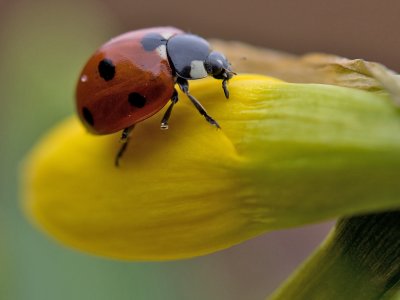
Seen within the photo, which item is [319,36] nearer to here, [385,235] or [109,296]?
[109,296]

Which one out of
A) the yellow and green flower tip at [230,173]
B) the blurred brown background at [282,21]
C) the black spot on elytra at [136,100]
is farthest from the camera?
the blurred brown background at [282,21]

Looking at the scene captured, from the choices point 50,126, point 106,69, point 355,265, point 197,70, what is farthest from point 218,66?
point 50,126

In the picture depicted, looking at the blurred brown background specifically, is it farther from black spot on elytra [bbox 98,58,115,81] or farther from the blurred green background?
black spot on elytra [bbox 98,58,115,81]

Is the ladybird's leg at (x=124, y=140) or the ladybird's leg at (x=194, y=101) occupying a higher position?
the ladybird's leg at (x=194, y=101)

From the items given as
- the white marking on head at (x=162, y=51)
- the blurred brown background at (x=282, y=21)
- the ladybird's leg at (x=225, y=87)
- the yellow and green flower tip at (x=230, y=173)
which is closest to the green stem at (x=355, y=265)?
the yellow and green flower tip at (x=230, y=173)

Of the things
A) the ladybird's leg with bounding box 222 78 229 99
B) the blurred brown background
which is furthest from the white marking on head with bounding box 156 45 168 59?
the blurred brown background

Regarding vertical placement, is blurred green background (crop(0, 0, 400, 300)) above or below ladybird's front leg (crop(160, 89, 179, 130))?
below

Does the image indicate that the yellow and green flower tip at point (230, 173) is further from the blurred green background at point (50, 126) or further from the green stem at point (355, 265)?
the blurred green background at point (50, 126)
